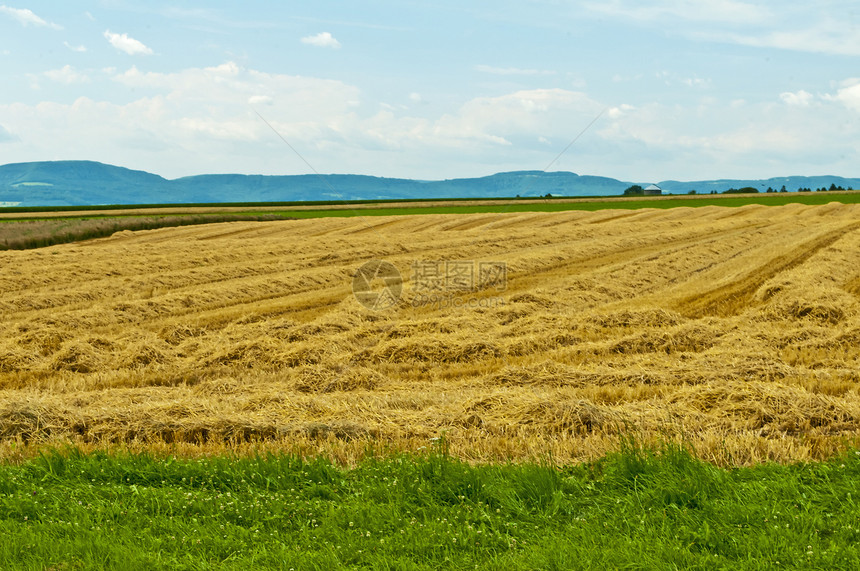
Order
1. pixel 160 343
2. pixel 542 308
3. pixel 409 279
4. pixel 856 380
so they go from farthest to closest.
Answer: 1. pixel 409 279
2. pixel 542 308
3. pixel 160 343
4. pixel 856 380

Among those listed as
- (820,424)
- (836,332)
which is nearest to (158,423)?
(820,424)

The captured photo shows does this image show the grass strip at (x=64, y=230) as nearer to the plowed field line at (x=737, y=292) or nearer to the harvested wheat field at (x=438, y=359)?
the harvested wheat field at (x=438, y=359)

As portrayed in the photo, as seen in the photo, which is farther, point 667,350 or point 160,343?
point 160,343

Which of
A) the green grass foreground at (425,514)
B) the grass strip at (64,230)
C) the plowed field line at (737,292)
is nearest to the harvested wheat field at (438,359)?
the plowed field line at (737,292)

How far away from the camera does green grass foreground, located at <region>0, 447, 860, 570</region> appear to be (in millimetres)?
4277

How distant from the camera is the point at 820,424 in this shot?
7.09 metres

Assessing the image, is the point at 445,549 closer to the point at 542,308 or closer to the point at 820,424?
the point at 820,424

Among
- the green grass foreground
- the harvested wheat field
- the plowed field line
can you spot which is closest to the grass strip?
the harvested wheat field

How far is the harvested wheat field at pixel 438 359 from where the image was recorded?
693 centimetres

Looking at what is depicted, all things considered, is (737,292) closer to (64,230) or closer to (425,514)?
(425,514)

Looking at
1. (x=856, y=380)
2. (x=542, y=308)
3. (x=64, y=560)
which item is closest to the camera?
(x=64, y=560)

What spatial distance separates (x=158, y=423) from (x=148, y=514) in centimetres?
238

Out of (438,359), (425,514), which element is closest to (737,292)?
(438,359)

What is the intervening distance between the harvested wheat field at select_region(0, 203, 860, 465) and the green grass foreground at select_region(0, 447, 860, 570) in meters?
0.66
